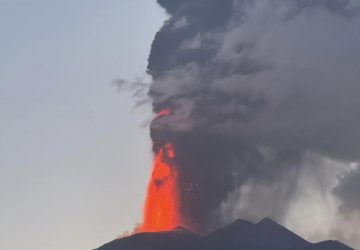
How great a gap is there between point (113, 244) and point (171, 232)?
20.1 metres

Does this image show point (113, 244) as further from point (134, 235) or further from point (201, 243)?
point (201, 243)

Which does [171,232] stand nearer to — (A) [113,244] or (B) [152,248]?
(B) [152,248]

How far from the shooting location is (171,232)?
18925cm

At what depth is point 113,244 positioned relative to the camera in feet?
652

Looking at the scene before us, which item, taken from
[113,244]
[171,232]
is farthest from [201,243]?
[113,244]

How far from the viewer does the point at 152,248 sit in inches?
7402

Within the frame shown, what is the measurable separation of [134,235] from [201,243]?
19.6 m

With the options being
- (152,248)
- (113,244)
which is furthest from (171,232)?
(113,244)

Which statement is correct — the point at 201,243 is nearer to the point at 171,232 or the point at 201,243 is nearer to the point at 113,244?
the point at 171,232

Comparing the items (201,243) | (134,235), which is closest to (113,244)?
(134,235)

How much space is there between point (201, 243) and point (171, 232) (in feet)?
42.5

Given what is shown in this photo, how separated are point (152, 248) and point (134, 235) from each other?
8.98m

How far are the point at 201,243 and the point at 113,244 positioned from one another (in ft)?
83.6

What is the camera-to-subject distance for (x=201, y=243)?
198m
